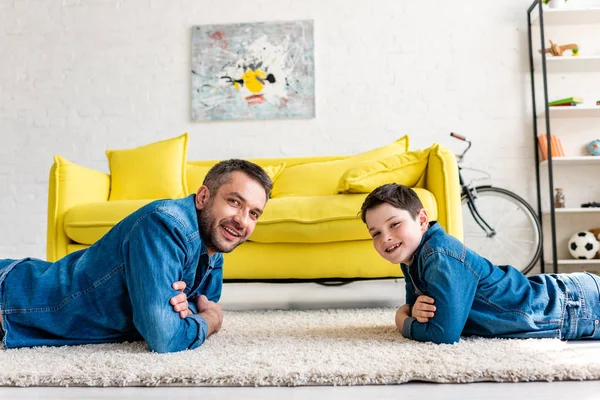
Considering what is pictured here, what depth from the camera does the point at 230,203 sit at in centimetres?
157

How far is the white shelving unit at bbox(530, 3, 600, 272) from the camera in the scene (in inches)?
160

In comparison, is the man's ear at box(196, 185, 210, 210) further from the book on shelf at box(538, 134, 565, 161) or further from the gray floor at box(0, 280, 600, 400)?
the book on shelf at box(538, 134, 565, 161)

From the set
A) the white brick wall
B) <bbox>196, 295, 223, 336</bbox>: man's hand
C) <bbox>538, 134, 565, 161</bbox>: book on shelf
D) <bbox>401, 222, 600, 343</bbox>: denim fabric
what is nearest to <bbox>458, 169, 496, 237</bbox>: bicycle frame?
the white brick wall

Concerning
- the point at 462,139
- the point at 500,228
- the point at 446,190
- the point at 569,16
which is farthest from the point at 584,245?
the point at 446,190

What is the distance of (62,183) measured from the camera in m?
2.99

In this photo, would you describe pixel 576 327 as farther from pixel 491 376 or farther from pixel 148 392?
pixel 148 392

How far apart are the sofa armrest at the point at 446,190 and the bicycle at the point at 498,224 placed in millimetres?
1439

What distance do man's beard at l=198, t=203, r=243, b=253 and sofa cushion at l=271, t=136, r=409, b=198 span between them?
162 cm

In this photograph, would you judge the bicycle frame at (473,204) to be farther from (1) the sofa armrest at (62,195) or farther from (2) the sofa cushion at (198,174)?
(1) the sofa armrest at (62,195)

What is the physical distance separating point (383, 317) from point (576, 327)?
2.49 ft

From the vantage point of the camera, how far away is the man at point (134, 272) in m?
1.49

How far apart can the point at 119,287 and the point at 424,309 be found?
0.83 meters

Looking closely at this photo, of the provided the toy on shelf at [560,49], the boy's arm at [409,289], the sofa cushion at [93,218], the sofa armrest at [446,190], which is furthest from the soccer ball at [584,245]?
the sofa cushion at [93,218]

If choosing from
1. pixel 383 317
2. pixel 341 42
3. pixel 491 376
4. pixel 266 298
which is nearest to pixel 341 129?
pixel 341 42
